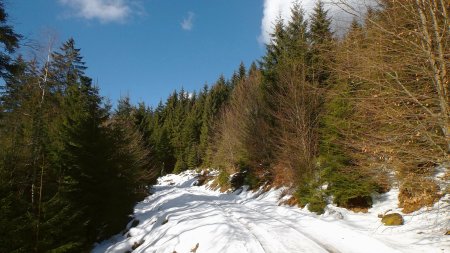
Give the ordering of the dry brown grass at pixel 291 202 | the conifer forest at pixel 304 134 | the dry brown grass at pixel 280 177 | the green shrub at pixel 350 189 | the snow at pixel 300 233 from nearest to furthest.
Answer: the conifer forest at pixel 304 134
the snow at pixel 300 233
the green shrub at pixel 350 189
the dry brown grass at pixel 291 202
the dry brown grass at pixel 280 177

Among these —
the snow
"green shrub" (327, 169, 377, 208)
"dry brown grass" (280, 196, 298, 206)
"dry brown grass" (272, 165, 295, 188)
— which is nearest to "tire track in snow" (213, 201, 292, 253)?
the snow

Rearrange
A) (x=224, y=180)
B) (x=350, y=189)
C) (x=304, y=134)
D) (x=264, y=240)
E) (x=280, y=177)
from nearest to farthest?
(x=264, y=240)
(x=350, y=189)
(x=304, y=134)
(x=280, y=177)
(x=224, y=180)

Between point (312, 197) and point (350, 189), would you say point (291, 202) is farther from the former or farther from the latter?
point (350, 189)

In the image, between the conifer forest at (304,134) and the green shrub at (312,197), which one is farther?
the green shrub at (312,197)

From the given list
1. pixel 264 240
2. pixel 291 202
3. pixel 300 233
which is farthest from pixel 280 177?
pixel 264 240

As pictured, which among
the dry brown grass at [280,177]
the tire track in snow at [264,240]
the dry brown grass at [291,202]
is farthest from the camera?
the dry brown grass at [280,177]

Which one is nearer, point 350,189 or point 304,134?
point 350,189

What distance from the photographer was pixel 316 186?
1523 centimetres

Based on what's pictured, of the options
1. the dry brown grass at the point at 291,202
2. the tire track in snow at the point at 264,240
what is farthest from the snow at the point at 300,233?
the dry brown grass at the point at 291,202

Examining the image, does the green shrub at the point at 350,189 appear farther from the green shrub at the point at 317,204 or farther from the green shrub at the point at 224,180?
the green shrub at the point at 224,180

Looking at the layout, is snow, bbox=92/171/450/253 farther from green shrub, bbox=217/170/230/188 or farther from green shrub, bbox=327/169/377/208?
green shrub, bbox=217/170/230/188

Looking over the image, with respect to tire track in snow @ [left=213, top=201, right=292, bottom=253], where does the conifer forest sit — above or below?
above

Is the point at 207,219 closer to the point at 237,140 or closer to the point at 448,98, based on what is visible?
the point at 448,98

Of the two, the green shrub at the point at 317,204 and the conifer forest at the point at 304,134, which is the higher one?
the conifer forest at the point at 304,134
